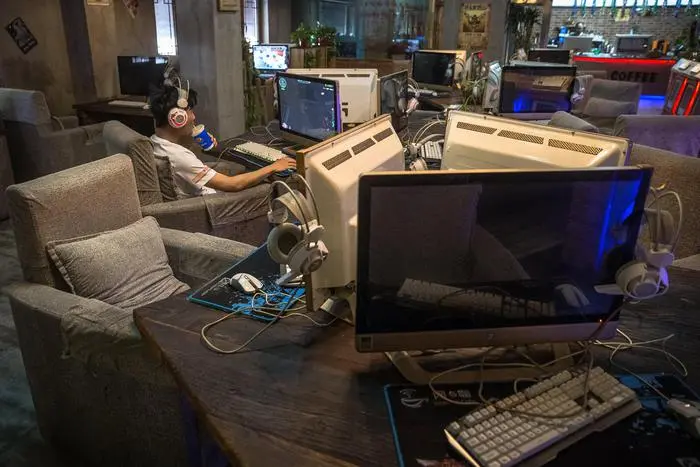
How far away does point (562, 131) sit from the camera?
147cm

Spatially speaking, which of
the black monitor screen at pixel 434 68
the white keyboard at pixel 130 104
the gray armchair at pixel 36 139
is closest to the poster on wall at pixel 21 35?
the white keyboard at pixel 130 104

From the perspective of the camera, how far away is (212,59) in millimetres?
5191

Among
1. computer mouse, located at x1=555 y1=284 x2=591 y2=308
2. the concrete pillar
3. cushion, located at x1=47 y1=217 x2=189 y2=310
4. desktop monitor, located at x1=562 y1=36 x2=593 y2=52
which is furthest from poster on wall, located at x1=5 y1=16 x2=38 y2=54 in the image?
desktop monitor, located at x1=562 y1=36 x2=593 y2=52

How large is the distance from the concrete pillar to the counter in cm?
760

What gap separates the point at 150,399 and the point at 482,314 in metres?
1.17

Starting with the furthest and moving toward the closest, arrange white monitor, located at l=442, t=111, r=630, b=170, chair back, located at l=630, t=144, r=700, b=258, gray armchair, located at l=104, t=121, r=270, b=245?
1. gray armchair, located at l=104, t=121, r=270, b=245
2. chair back, located at l=630, t=144, r=700, b=258
3. white monitor, located at l=442, t=111, r=630, b=170

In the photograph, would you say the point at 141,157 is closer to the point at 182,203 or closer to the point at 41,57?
the point at 182,203

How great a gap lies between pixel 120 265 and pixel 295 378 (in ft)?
3.57

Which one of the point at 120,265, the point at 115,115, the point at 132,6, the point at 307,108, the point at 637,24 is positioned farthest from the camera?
the point at 637,24

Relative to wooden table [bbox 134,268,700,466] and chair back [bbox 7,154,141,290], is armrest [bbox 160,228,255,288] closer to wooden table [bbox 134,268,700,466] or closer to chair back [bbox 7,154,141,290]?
A: chair back [bbox 7,154,141,290]

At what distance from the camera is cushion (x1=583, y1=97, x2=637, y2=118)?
225 inches

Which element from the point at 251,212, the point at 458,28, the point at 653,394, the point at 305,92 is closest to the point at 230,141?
the point at 305,92

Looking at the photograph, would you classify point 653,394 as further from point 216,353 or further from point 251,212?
point 251,212

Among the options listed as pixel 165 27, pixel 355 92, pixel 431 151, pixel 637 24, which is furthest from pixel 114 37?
pixel 637 24
